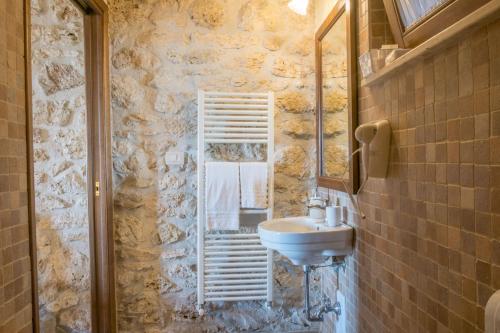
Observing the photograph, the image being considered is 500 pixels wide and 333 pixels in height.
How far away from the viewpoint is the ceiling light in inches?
89.5

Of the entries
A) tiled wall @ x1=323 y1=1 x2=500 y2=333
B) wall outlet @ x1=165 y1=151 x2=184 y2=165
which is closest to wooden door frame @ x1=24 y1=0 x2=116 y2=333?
wall outlet @ x1=165 y1=151 x2=184 y2=165

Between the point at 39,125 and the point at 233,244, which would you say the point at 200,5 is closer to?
the point at 39,125

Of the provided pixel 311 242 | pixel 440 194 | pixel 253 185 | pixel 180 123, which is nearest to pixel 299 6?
pixel 180 123

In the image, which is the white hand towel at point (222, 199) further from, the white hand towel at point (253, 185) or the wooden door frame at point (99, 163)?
the wooden door frame at point (99, 163)

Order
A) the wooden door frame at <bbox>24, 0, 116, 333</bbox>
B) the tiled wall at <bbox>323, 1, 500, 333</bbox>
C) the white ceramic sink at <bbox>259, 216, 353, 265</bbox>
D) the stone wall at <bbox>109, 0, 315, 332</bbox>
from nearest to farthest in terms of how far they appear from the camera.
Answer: the tiled wall at <bbox>323, 1, 500, 333</bbox> → the white ceramic sink at <bbox>259, 216, 353, 265</bbox> → the wooden door frame at <bbox>24, 0, 116, 333</bbox> → the stone wall at <bbox>109, 0, 315, 332</bbox>

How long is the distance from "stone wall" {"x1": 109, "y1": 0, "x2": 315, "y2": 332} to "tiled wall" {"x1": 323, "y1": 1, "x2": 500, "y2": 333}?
0.92m

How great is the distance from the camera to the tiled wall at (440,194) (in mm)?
820

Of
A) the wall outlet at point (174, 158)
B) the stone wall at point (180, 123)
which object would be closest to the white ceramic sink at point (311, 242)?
the stone wall at point (180, 123)

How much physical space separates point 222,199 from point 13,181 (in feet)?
3.95

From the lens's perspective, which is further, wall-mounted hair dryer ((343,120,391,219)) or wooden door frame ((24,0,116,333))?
wooden door frame ((24,0,116,333))

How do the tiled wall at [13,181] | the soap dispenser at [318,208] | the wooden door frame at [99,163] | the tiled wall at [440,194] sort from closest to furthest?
1. the tiled wall at [440,194]
2. the tiled wall at [13,181]
3. the soap dispenser at [318,208]
4. the wooden door frame at [99,163]

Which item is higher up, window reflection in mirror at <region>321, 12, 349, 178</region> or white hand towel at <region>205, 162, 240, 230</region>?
window reflection in mirror at <region>321, 12, 349, 178</region>

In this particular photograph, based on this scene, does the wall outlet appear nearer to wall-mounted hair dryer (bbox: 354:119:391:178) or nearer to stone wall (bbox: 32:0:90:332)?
stone wall (bbox: 32:0:90:332)

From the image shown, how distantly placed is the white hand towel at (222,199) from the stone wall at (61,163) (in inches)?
32.6
